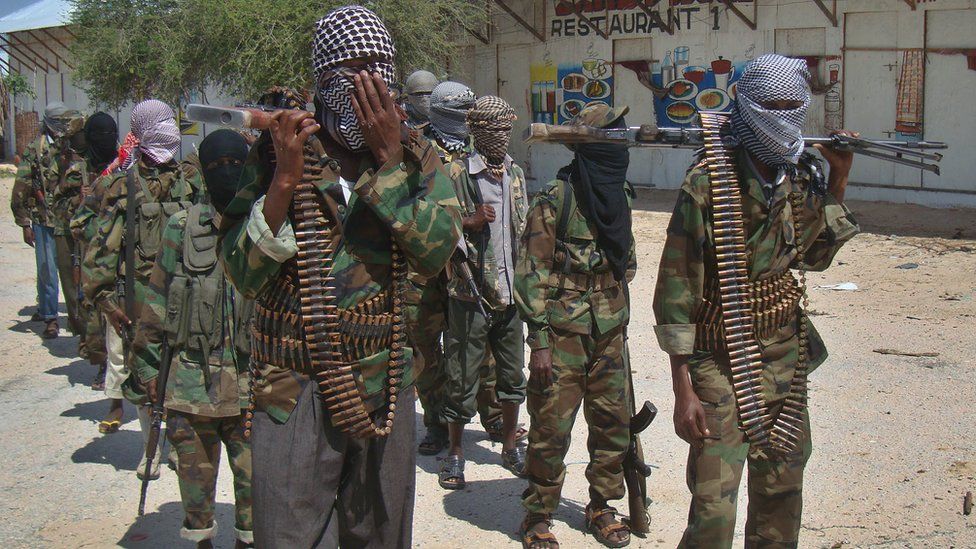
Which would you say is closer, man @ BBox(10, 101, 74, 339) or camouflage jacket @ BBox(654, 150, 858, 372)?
camouflage jacket @ BBox(654, 150, 858, 372)

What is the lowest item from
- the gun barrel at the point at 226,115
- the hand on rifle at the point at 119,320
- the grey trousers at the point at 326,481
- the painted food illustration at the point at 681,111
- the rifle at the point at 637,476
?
the rifle at the point at 637,476

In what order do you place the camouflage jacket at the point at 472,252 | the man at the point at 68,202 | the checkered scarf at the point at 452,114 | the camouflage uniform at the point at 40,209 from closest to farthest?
1. the camouflage jacket at the point at 472,252
2. the checkered scarf at the point at 452,114
3. the man at the point at 68,202
4. the camouflage uniform at the point at 40,209

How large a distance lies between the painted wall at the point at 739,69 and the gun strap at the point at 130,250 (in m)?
14.2

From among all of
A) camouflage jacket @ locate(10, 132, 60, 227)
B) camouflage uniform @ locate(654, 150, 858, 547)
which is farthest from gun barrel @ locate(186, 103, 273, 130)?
camouflage jacket @ locate(10, 132, 60, 227)

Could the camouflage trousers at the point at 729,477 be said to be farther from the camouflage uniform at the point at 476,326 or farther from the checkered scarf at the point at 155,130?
the checkered scarf at the point at 155,130

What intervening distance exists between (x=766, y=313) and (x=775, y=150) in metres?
0.65

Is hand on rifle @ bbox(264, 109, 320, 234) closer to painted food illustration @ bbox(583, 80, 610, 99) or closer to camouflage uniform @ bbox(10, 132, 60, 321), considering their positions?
camouflage uniform @ bbox(10, 132, 60, 321)

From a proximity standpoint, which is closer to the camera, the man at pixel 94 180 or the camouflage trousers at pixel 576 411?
the camouflage trousers at pixel 576 411

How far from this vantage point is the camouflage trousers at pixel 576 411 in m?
5.26

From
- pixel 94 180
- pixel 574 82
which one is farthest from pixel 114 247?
pixel 574 82

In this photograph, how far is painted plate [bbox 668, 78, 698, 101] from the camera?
1998 cm

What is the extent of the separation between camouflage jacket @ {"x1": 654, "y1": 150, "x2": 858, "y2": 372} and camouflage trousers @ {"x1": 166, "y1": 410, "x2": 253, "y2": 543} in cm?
216

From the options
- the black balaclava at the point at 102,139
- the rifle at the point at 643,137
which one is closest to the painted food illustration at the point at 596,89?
the black balaclava at the point at 102,139

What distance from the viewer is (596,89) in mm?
21594
